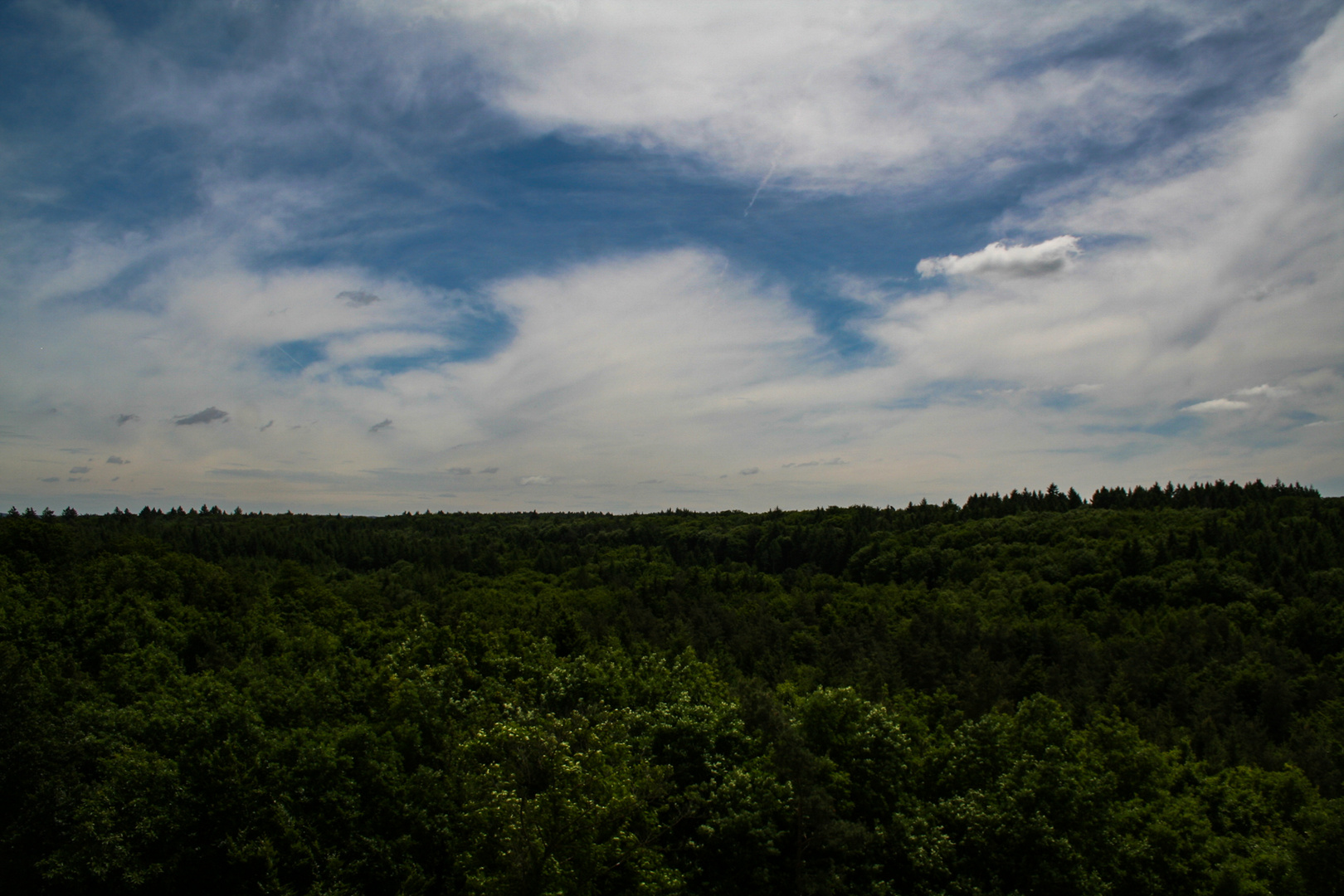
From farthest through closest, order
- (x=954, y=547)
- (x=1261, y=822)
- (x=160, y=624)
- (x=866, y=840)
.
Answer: (x=954, y=547), (x=160, y=624), (x=1261, y=822), (x=866, y=840)

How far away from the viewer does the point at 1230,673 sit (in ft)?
249

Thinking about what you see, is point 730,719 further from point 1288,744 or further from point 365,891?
point 1288,744

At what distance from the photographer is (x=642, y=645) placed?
215 ft

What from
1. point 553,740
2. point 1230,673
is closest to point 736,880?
point 553,740

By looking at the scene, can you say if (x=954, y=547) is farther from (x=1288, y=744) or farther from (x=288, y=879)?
(x=288, y=879)

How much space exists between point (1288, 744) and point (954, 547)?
95.8 m

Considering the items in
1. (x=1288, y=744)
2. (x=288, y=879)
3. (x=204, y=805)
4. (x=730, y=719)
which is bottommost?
(x=1288, y=744)

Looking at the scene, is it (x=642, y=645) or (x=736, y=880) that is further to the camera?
(x=642, y=645)

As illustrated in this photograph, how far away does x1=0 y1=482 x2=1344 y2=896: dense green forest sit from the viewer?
94.3 ft

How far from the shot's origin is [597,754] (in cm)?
2433

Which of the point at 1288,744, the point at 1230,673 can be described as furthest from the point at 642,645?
the point at 1230,673

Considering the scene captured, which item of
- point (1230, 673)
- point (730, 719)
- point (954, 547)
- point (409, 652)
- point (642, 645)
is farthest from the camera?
point (954, 547)

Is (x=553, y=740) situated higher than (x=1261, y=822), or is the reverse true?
(x=553, y=740)

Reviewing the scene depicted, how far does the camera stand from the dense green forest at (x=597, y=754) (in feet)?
94.3
